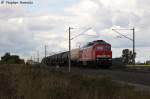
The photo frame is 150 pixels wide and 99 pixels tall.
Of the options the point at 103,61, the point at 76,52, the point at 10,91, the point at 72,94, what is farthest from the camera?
the point at 76,52

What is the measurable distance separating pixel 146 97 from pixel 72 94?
3048 mm

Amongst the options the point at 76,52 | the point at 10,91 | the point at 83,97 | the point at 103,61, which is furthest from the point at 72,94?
the point at 76,52

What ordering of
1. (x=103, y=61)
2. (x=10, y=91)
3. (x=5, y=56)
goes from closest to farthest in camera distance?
1. (x=10, y=91)
2. (x=103, y=61)
3. (x=5, y=56)

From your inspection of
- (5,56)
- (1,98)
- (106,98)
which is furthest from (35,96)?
(5,56)

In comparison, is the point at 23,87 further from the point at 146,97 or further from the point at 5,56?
the point at 5,56

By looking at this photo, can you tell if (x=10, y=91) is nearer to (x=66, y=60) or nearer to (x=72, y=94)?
(x=72, y=94)

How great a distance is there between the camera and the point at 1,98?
61.6ft

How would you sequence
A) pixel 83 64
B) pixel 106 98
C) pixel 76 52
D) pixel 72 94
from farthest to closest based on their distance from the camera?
pixel 76 52, pixel 83 64, pixel 72 94, pixel 106 98

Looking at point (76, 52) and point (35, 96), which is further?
point (76, 52)

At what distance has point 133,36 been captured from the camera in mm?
77000

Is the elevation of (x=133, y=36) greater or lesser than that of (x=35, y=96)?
greater

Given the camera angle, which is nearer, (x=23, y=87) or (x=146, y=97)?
(x=146, y=97)

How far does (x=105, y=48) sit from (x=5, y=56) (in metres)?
53.4

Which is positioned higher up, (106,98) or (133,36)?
(133,36)
